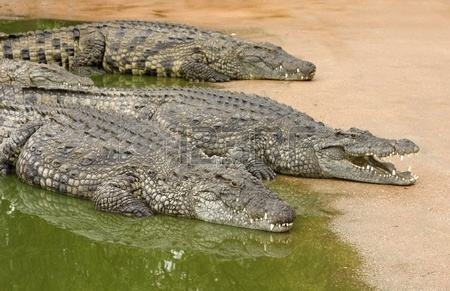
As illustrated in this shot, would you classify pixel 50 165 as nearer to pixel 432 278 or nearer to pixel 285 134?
pixel 285 134

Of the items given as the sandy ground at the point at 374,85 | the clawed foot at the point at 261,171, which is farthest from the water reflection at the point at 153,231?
the clawed foot at the point at 261,171

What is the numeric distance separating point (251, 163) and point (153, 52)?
4461 mm

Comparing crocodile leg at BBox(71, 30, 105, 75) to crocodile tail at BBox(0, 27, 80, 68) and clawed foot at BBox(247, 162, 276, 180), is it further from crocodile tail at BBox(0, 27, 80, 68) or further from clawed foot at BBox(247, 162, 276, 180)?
clawed foot at BBox(247, 162, 276, 180)

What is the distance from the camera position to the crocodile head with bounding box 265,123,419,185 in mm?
6816

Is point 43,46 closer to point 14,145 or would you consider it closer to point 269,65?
point 269,65

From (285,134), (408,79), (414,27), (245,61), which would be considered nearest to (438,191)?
(285,134)

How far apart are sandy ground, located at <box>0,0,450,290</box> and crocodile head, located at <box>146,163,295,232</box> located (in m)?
0.56

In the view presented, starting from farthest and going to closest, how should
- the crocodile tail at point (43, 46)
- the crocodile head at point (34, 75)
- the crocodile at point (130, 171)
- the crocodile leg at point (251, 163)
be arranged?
the crocodile tail at point (43, 46)
the crocodile head at point (34, 75)
the crocodile leg at point (251, 163)
the crocodile at point (130, 171)

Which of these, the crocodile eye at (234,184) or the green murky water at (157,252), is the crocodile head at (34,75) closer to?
the green murky water at (157,252)

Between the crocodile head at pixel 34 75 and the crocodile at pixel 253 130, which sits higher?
the crocodile at pixel 253 130

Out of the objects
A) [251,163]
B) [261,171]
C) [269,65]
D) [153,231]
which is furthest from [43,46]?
[153,231]

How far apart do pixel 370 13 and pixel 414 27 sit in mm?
1763

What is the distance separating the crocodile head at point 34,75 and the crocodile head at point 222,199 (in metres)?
4.03

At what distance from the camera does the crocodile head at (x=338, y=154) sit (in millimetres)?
6816
